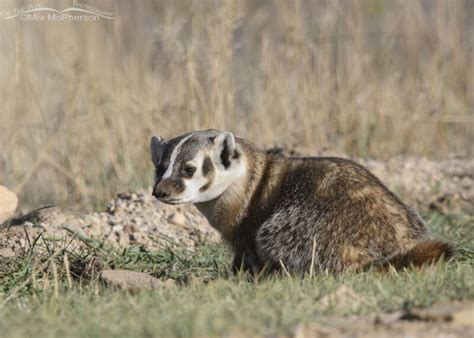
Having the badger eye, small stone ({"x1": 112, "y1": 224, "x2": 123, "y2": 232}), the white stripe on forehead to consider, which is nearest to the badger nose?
the white stripe on forehead

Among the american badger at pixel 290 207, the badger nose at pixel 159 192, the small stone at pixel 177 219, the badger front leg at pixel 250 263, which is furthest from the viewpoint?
the small stone at pixel 177 219

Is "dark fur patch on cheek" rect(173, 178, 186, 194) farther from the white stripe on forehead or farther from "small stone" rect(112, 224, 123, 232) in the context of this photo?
"small stone" rect(112, 224, 123, 232)

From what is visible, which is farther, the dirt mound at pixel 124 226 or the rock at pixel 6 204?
the dirt mound at pixel 124 226

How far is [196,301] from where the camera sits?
4.07m

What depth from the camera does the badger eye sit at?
17.1 feet

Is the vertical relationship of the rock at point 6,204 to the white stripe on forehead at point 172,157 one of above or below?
below

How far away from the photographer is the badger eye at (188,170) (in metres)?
A: 5.21

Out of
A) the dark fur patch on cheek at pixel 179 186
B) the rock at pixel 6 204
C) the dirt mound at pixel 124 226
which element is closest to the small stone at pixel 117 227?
the dirt mound at pixel 124 226

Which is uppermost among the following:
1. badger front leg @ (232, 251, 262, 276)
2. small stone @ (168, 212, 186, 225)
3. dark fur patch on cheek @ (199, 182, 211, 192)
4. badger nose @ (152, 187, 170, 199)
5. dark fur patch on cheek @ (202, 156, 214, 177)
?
dark fur patch on cheek @ (202, 156, 214, 177)

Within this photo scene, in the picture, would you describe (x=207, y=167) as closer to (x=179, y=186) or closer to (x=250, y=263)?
(x=179, y=186)

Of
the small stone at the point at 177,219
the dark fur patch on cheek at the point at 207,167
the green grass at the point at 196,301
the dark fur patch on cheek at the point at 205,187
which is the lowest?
the small stone at the point at 177,219

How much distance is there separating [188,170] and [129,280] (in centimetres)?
72

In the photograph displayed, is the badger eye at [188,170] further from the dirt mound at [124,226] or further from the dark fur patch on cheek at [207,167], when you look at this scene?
the dirt mound at [124,226]

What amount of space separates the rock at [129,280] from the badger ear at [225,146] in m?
0.83
